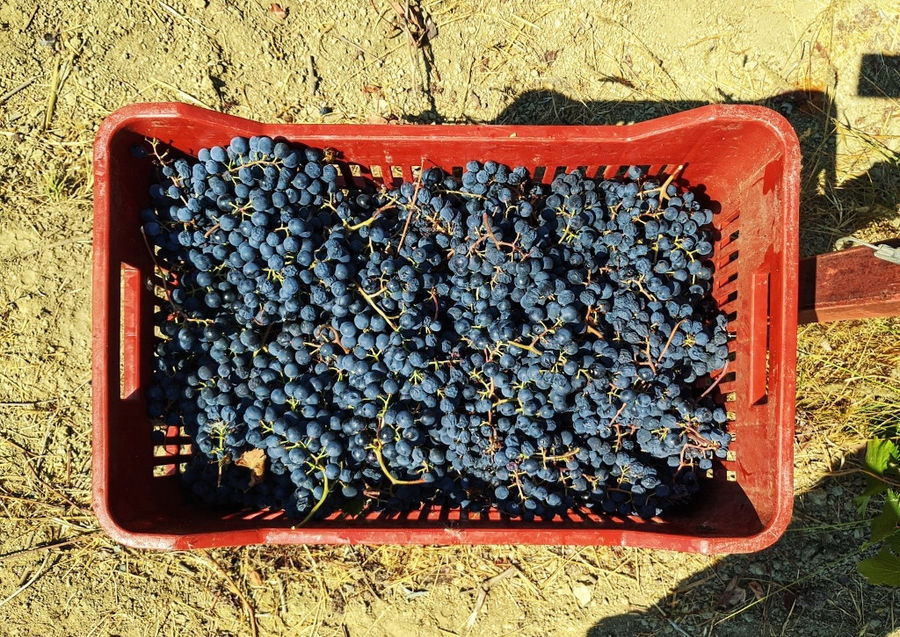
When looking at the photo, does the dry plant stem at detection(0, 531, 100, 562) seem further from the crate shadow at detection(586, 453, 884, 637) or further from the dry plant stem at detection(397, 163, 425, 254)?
the crate shadow at detection(586, 453, 884, 637)

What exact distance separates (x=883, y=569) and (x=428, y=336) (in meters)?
1.89

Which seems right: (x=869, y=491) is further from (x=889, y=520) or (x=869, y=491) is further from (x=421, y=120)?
(x=421, y=120)

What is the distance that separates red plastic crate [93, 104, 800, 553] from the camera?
1.80 m

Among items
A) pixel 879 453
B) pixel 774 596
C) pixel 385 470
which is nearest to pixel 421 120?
pixel 385 470

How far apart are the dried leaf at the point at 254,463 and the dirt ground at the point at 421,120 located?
2.29ft

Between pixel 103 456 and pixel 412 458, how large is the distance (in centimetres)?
92

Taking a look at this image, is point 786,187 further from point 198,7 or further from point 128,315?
point 198,7

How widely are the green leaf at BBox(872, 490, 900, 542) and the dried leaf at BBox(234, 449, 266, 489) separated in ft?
7.42

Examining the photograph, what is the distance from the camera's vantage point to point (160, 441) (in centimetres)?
208

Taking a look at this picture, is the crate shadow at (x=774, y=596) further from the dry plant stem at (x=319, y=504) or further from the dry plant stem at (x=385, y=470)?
the dry plant stem at (x=319, y=504)

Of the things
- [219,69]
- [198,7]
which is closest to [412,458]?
[219,69]

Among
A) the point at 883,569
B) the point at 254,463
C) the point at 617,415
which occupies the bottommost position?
the point at 883,569

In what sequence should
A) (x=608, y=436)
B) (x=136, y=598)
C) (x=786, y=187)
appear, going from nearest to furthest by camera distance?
1. (x=786, y=187)
2. (x=608, y=436)
3. (x=136, y=598)

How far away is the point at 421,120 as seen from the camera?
109 inches
